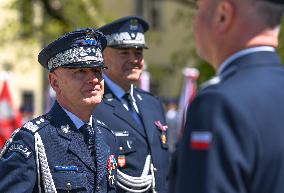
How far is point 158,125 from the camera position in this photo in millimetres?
5637

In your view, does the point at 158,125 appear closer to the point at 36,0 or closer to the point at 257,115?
the point at 257,115

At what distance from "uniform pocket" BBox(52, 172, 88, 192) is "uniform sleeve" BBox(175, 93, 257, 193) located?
183 centimetres

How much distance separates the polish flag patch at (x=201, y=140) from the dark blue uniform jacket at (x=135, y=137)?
2.90m

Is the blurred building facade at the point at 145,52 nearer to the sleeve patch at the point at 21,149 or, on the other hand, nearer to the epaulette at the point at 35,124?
the epaulette at the point at 35,124

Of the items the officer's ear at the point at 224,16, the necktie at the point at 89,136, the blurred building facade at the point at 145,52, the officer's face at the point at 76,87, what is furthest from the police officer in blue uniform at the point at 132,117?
the blurred building facade at the point at 145,52

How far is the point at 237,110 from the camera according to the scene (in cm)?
227

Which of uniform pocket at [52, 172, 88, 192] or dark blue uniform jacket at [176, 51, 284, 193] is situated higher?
dark blue uniform jacket at [176, 51, 284, 193]

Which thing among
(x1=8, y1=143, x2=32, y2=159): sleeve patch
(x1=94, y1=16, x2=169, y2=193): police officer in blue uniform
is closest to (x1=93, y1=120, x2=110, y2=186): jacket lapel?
(x1=8, y1=143, x2=32, y2=159): sleeve patch

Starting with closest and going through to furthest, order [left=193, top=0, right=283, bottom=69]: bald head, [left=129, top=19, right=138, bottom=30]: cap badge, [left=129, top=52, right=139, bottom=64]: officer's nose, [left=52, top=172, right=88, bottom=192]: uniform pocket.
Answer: [left=193, top=0, right=283, bottom=69]: bald head
[left=52, top=172, right=88, bottom=192]: uniform pocket
[left=129, top=52, right=139, bottom=64]: officer's nose
[left=129, top=19, right=138, bottom=30]: cap badge

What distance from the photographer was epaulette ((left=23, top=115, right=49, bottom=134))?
4078 mm

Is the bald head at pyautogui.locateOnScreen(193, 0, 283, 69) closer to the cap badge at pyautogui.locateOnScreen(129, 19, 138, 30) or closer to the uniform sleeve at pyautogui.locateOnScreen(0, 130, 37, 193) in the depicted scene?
the uniform sleeve at pyautogui.locateOnScreen(0, 130, 37, 193)

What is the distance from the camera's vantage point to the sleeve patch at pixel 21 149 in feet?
12.9

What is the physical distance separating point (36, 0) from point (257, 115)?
19.2 m

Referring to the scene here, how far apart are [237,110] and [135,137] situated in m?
3.10
